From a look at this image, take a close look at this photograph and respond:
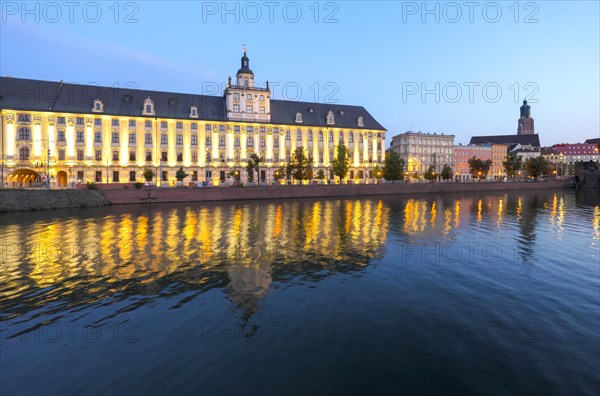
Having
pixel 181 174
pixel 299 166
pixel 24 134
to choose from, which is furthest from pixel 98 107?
pixel 299 166

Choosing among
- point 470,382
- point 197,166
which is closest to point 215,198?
point 197,166

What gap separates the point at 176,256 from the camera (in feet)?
77.8

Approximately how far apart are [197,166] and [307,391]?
8823cm

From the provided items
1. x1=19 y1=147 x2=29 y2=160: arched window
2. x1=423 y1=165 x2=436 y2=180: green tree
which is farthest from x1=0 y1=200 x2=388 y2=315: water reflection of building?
x1=423 y1=165 x2=436 y2=180: green tree

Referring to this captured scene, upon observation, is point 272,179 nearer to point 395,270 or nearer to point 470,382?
point 395,270

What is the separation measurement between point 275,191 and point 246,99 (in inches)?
1342

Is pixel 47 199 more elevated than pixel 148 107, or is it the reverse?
pixel 148 107

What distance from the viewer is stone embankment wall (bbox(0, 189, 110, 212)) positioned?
52.5m

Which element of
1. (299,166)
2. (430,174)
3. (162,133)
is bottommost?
(430,174)

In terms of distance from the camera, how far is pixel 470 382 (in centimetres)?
945

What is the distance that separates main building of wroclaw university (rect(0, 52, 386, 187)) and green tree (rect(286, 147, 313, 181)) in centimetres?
770

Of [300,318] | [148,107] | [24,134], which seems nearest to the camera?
[300,318]

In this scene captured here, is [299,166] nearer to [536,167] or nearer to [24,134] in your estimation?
[24,134]

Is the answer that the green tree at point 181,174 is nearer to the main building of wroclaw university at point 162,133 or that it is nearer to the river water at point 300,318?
the main building of wroclaw university at point 162,133
